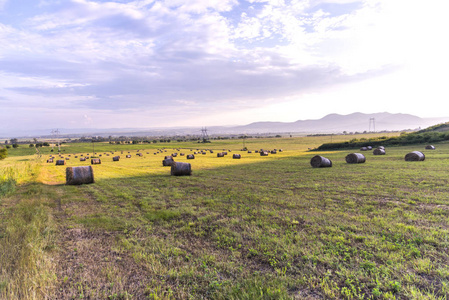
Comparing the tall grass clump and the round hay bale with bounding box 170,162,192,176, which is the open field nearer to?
the tall grass clump

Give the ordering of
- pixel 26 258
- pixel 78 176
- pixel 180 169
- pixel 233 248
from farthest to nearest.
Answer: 1. pixel 180 169
2. pixel 78 176
3. pixel 233 248
4. pixel 26 258

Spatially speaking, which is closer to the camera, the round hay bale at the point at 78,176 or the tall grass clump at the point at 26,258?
the tall grass clump at the point at 26,258

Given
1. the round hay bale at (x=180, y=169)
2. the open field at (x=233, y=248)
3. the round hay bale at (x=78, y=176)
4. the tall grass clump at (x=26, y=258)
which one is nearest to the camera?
the tall grass clump at (x=26, y=258)

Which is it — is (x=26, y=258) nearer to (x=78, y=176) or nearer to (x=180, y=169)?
(x=78, y=176)

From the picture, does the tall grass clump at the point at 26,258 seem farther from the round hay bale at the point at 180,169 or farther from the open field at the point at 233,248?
the round hay bale at the point at 180,169

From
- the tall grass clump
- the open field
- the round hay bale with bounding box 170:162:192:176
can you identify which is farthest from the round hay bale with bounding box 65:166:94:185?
the tall grass clump

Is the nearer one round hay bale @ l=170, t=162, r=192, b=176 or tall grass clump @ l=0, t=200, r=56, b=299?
tall grass clump @ l=0, t=200, r=56, b=299

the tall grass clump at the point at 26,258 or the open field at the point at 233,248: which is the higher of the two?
the tall grass clump at the point at 26,258

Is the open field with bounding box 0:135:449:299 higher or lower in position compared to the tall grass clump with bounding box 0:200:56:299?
lower

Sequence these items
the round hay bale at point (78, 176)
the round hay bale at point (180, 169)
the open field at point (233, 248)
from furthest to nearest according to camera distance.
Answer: the round hay bale at point (180, 169) < the round hay bale at point (78, 176) < the open field at point (233, 248)

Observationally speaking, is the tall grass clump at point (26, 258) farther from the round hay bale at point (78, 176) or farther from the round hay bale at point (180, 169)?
the round hay bale at point (180, 169)

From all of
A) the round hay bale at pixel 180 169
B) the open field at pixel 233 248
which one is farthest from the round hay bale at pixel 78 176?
the round hay bale at pixel 180 169

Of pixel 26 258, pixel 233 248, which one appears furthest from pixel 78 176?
pixel 233 248

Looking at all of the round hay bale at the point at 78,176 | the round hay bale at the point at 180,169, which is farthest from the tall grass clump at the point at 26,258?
→ the round hay bale at the point at 180,169
